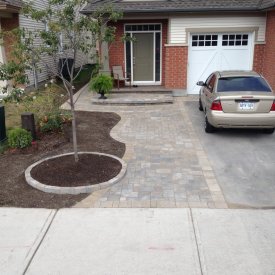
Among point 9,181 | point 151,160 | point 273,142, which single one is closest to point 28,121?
point 9,181

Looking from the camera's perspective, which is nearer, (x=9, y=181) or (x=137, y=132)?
(x=9, y=181)

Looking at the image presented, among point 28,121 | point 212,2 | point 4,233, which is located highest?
point 212,2

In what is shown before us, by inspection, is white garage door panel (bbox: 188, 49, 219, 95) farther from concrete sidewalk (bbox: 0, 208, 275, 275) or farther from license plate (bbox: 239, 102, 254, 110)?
concrete sidewalk (bbox: 0, 208, 275, 275)

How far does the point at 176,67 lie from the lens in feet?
45.8

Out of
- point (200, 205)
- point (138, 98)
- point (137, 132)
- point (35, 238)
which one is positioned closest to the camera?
point (35, 238)

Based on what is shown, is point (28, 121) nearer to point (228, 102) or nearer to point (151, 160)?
point (151, 160)

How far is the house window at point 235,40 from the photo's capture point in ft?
45.6

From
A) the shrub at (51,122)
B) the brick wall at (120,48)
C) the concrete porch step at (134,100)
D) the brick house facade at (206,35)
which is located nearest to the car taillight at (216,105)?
the shrub at (51,122)

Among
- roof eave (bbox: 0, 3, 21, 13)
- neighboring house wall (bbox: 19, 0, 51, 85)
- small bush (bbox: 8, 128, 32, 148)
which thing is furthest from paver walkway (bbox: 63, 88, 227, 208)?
neighboring house wall (bbox: 19, 0, 51, 85)

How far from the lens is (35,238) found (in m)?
4.55

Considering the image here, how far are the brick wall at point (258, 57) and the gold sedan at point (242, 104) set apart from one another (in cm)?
540

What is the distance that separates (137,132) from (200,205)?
439 centimetres

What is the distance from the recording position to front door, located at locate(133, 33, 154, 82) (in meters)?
14.9

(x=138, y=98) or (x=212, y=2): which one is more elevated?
(x=212, y=2)
